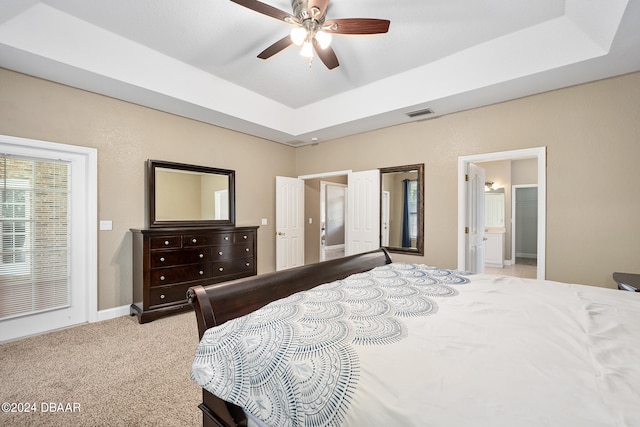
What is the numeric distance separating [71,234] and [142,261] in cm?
82

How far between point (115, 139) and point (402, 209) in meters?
4.02

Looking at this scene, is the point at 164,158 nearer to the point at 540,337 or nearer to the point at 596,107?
the point at 540,337

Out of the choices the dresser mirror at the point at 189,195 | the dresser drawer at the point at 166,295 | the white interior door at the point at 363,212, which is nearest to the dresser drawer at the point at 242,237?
the dresser mirror at the point at 189,195

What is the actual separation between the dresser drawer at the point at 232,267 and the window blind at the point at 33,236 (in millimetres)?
1561

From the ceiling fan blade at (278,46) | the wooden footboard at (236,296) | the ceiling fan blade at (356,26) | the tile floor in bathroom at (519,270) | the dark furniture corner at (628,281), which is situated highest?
the ceiling fan blade at (278,46)

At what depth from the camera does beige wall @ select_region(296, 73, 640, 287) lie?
271 centimetres

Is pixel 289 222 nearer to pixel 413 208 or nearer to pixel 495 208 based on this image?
pixel 413 208

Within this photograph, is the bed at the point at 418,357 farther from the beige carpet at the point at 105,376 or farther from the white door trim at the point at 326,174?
the white door trim at the point at 326,174

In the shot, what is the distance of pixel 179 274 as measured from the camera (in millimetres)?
3416

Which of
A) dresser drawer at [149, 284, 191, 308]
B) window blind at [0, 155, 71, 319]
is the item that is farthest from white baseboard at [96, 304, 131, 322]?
dresser drawer at [149, 284, 191, 308]

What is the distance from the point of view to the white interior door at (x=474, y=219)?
3.82 meters

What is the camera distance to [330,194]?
8.96 meters

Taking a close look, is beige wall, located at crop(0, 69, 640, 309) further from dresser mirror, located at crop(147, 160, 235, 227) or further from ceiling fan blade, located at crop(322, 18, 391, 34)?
ceiling fan blade, located at crop(322, 18, 391, 34)

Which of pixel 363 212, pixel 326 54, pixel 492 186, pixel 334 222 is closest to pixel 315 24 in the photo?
pixel 326 54
